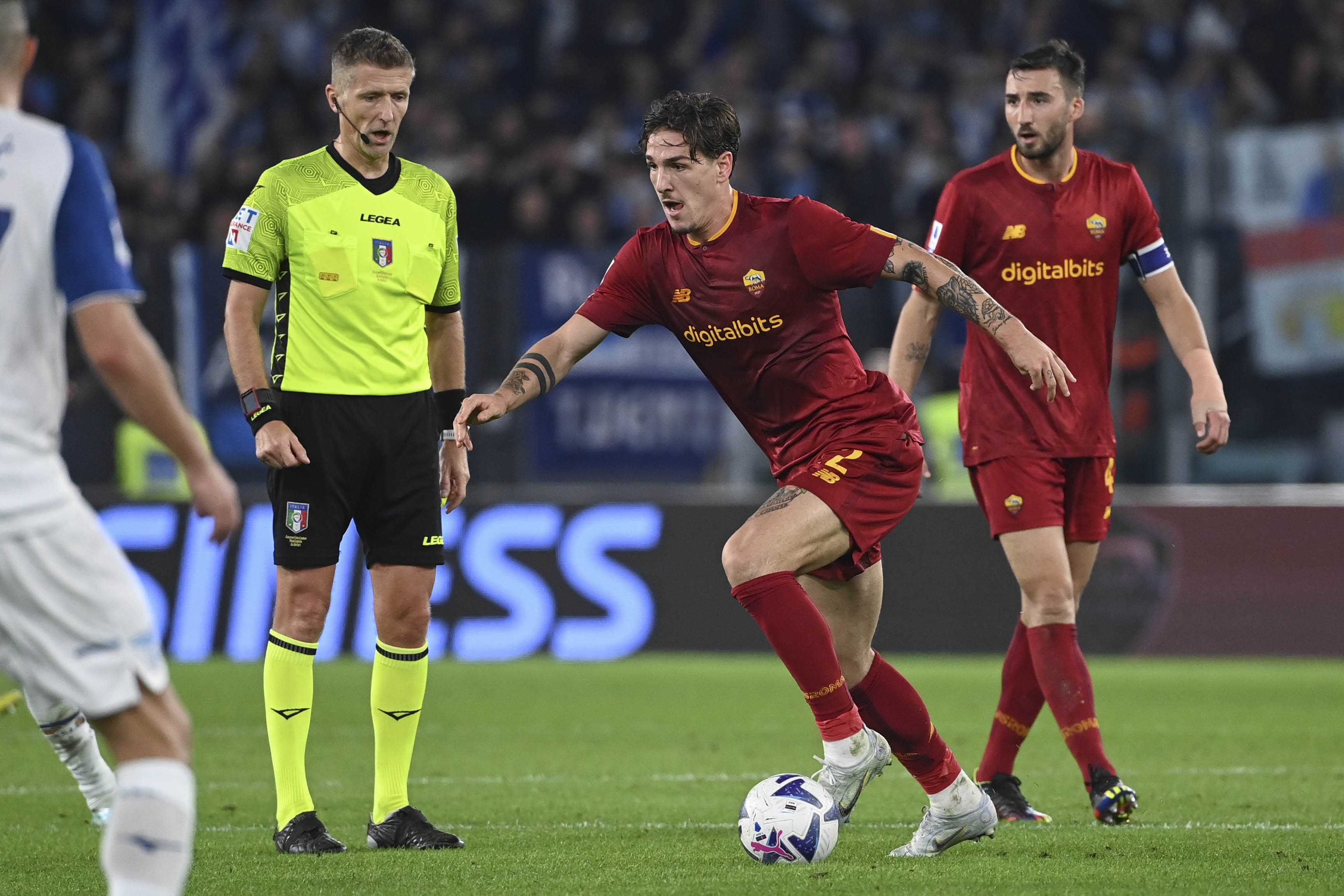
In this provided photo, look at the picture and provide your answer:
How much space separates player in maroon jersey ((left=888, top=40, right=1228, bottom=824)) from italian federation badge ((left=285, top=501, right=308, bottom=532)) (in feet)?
6.85

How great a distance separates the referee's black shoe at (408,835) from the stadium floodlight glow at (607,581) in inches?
252

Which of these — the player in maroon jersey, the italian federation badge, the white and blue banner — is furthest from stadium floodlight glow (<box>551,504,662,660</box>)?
the white and blue banner

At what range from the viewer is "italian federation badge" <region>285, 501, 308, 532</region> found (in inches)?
200

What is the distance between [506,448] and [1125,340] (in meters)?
4.37

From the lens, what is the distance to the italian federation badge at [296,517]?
5.07 metres

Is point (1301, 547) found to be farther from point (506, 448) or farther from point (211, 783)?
point (211, 783)

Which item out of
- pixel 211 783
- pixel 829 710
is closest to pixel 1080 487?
pixel 829 710

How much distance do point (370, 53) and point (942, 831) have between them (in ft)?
9.28

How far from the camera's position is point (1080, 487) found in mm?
5844

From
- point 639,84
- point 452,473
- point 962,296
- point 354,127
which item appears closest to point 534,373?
point 452,473

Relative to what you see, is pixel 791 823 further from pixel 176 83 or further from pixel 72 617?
pixel 176 83

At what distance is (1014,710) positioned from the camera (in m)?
5.86

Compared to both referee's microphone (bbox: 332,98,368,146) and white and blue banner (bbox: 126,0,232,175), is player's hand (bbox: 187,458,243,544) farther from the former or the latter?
white and blue banner (bbox: 126,0,232,175)

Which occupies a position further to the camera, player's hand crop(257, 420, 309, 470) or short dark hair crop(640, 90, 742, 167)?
player's hand crop(257, 420, 309, 470)
